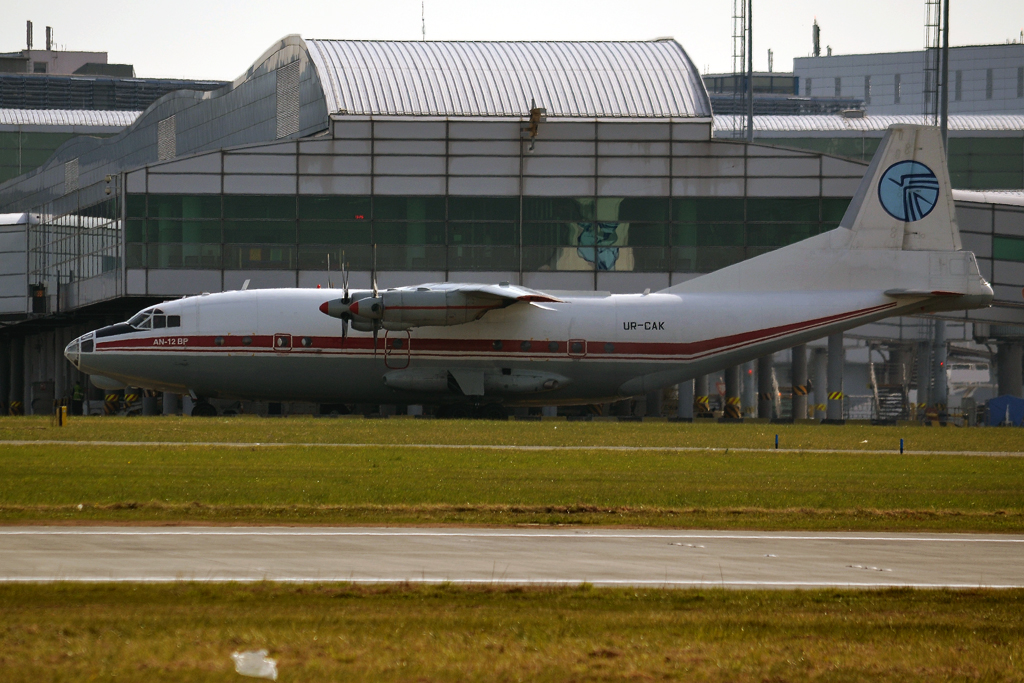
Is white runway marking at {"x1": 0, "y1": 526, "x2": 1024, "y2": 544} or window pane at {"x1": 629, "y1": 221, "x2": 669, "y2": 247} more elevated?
window pane at {"x1": 629, "y1": 221, "x2": 669, "y2": 247}

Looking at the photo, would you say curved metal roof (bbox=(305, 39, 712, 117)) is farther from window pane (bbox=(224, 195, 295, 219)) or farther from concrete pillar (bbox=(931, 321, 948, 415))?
concrete pillar (bbox=(931, 321, 948, 415))

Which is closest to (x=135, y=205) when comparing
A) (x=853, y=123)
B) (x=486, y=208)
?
(x=486, y=208)

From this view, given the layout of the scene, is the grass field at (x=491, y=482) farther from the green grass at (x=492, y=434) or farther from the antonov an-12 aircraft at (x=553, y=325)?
the antonov an-12 aircraft at (x=553, y=325)

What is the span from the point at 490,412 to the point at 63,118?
90.9 metres

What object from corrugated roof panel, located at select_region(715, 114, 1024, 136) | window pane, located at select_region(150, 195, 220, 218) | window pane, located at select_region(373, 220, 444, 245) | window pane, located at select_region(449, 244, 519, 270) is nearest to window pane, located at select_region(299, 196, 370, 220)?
window pane, located at select_region(373, 220, 444, 245)

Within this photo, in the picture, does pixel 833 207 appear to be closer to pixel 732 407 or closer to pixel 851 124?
pixel 732 407

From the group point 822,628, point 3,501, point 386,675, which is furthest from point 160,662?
point 3,501

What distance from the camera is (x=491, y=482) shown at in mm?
23625

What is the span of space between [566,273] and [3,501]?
146 feet

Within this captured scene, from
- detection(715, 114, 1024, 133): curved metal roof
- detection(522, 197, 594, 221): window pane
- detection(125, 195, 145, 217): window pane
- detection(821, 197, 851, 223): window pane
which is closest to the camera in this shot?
detection(125, 195, 145, 217): window pane

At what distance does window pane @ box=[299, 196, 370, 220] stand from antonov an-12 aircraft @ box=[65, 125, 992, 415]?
15.6m

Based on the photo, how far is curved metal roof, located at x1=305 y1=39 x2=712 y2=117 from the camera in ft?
213

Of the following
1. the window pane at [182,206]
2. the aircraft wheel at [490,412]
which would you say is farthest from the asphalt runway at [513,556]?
the window pane at [182,206]

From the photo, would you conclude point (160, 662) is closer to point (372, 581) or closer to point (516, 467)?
point (372, 581)
